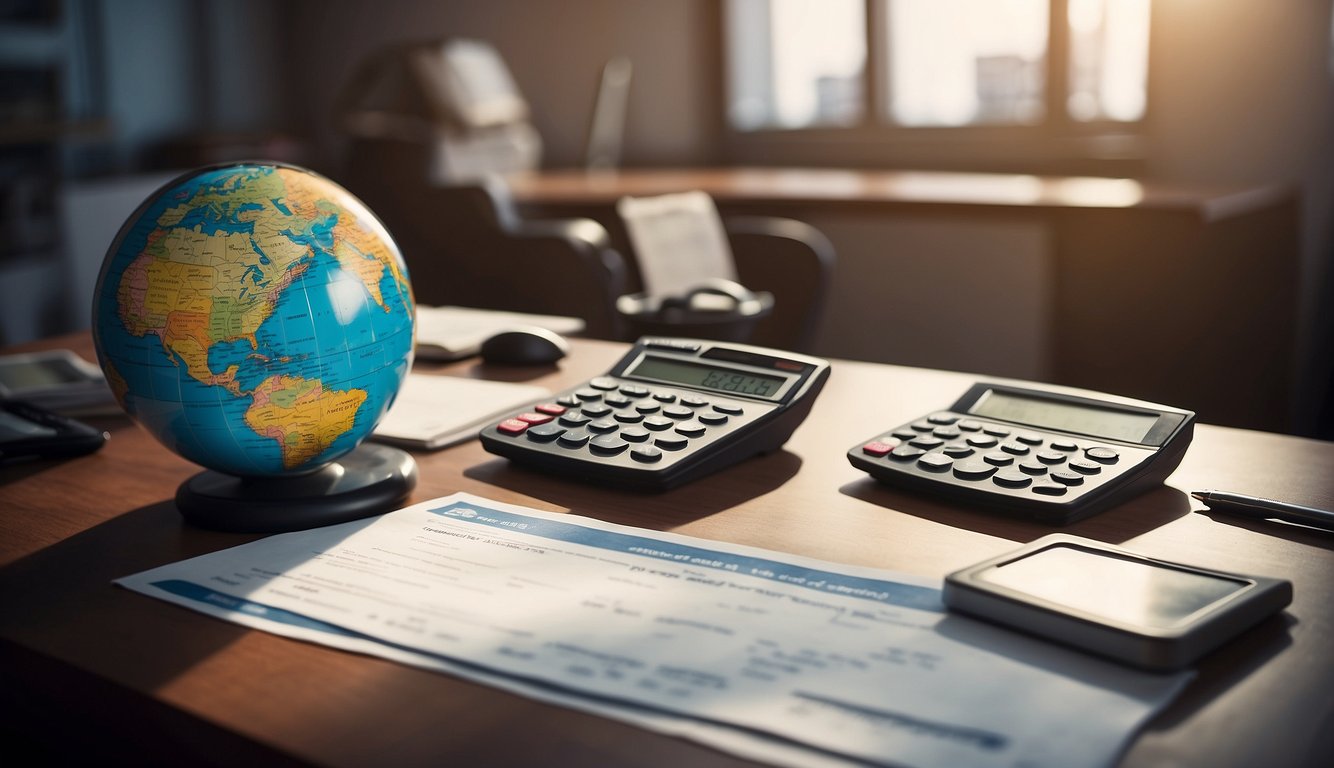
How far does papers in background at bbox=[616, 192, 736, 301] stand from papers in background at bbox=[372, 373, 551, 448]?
1018 millimetres

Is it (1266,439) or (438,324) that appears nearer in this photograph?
(1266,439)

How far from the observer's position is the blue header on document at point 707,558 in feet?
2.17

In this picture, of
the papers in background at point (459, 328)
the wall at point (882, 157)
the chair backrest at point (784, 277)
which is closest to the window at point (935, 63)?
the wall at point (882, 157)

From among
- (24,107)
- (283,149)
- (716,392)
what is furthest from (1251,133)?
(24,107)

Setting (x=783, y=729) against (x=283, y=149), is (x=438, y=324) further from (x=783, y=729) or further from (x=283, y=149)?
(x=283, y=149)

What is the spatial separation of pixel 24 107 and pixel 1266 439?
17.5ft

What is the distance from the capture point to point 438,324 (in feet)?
4.93

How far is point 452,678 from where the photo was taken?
58cm

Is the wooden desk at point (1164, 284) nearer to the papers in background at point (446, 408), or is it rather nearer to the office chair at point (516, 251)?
the office chair at point (516, 251)

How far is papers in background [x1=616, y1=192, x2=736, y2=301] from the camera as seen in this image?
2230mm

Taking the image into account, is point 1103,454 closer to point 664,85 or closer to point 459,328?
point 459,328

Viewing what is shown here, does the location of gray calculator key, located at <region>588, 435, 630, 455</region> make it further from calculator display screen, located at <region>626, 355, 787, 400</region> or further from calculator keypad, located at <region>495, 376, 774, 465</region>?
calculator display screen, located at <region>626, 355, 787, 400</region>

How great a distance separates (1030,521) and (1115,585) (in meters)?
0.16

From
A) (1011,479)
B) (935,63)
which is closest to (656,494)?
(1011,479)
